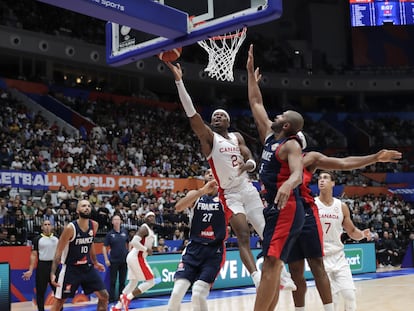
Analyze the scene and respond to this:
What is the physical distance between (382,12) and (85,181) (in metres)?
14.2

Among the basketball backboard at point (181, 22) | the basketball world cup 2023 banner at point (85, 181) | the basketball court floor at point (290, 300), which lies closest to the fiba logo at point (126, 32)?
the basketball backboard at point (181, 22)

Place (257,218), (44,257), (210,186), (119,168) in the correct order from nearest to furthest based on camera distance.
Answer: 1. (210,186)
2. (257,218)
3. (44,257)
4. (119,168)

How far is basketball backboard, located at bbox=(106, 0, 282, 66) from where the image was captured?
17.6 ft

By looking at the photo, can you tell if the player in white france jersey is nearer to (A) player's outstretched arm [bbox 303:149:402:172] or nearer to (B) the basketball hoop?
(A) player's outstretched arm [bbox 303:149:402:172]

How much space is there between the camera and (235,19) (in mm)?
5500

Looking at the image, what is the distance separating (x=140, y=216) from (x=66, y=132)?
25.0ft

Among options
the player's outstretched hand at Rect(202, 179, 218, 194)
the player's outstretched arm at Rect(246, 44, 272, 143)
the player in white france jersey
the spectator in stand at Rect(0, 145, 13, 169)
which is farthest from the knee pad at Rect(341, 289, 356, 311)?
the spectator in stand at Rect(0, 145, 13, 169)

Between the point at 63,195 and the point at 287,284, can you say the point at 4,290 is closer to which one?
the point at 287,284

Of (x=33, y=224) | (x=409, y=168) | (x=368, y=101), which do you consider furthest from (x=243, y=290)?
(x=368, y=101)

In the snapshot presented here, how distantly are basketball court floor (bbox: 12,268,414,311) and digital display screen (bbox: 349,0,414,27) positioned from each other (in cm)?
1296

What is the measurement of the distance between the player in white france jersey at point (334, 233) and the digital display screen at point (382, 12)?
18752 mm

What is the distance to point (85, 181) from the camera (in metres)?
19.2

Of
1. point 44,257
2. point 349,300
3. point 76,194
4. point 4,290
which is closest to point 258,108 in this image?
point 349,300

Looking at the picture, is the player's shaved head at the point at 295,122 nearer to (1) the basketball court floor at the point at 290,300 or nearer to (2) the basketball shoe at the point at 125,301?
(1) the basketball court floor at the point at 290,300
